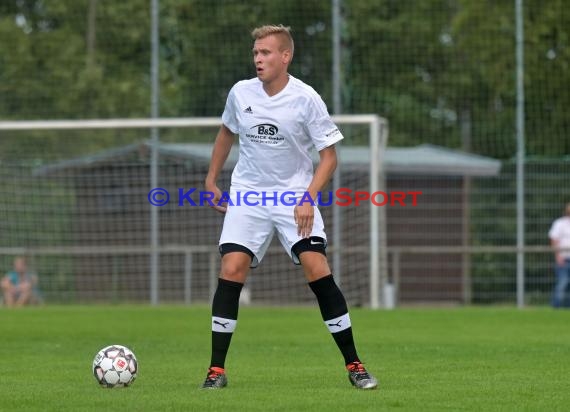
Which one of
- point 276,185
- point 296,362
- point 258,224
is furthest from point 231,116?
point 296,362

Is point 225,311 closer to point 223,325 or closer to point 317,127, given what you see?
point 223,325

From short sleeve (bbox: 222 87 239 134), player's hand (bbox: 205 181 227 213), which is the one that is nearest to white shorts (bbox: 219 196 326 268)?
player's hand (bbox: 205 181 227 213)

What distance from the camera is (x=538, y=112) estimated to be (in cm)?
2264

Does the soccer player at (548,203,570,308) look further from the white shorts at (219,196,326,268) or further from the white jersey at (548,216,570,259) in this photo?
the white shorts at (219,196,326,268)

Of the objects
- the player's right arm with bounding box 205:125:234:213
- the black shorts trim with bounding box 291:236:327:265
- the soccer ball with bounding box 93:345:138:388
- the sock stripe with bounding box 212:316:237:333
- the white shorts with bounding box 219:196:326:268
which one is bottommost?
the soccer ball with bounding box 93:345:138:388

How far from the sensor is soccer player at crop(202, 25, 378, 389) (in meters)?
8.39

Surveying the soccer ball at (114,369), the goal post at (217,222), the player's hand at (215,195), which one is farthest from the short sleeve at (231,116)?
the goal post at (217,222)

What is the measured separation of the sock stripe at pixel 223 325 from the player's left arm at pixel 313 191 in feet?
2.28

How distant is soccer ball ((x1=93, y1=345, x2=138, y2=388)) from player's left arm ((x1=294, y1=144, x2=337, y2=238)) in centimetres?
130

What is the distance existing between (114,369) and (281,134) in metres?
1.72

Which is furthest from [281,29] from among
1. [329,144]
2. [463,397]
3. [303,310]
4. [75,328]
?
[303,310]

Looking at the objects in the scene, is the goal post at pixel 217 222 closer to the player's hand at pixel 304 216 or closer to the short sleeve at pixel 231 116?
the short sleeve at pixel 231 116

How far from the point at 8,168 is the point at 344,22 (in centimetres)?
592

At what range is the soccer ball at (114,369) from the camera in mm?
8328
